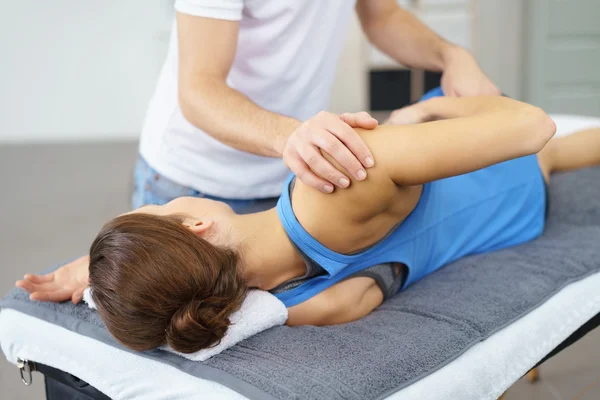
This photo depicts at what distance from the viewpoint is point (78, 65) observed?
5887 millimetres

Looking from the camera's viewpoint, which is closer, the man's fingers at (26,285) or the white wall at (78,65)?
the man's fingers at (26,285)

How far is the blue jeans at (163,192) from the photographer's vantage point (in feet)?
6.03

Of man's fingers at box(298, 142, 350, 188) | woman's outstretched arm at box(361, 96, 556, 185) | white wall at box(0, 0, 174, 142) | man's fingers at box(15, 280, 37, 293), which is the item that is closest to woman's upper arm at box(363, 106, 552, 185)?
woman's outstretched arm at box(361, 96, 556, 185)

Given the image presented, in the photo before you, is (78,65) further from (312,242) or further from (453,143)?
(453,143)

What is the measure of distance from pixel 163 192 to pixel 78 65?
447cm

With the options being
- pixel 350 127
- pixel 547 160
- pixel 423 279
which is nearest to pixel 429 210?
pixel 423 279

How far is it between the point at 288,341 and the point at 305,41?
83 cm

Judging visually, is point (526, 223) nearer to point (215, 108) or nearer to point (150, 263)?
point (215, 108)

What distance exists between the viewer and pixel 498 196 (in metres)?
1.85

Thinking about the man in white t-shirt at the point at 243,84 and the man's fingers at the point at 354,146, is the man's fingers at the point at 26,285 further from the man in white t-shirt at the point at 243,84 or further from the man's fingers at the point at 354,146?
the man's fingers at the point at 354,146

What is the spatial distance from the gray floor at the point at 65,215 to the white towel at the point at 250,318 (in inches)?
38.0

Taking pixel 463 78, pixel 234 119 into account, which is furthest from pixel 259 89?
pixel 463 78

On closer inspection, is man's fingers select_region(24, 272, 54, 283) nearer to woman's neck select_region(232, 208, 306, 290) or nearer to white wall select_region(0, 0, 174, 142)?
woman's neck select_region(232, 208, 306, 290)

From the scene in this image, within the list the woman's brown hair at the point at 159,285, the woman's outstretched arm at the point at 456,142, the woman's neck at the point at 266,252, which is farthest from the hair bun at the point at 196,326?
the woman's outstretched arm at the point at 456,142
